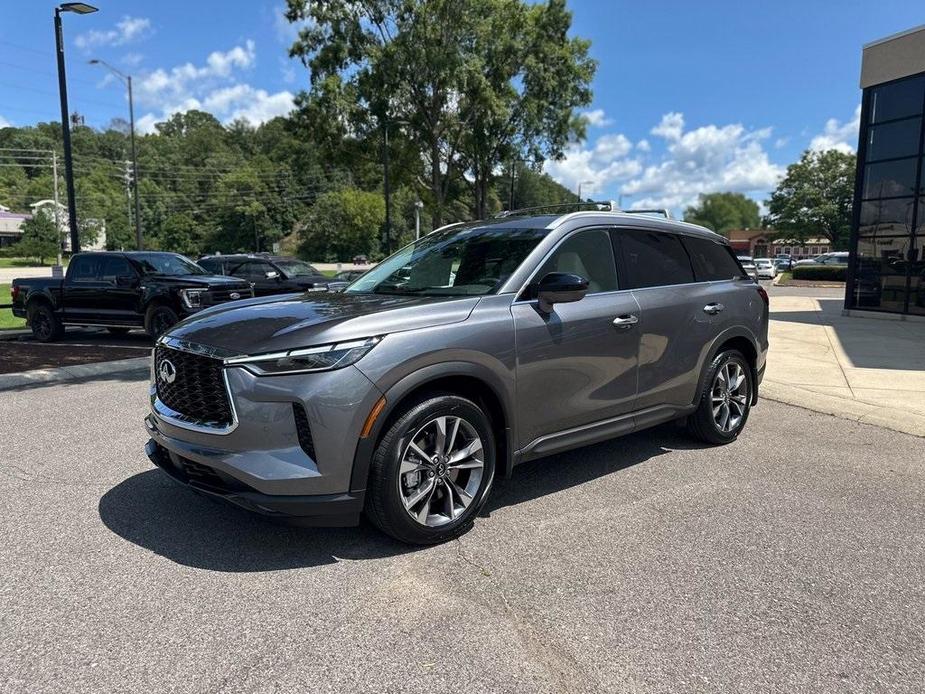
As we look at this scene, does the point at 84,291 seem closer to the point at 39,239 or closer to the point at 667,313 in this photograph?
the point at 667,313

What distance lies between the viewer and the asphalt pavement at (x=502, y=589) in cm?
248

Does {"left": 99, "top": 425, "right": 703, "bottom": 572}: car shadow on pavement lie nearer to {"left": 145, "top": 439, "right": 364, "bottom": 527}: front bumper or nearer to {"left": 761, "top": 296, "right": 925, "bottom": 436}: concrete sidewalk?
{"left": 145, "top": 439, "right": 364, "bottom": 527}: front bumper

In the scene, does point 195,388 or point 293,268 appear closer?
point 195,388

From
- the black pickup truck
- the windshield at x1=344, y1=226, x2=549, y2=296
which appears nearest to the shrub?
Answer: the black pickup truck

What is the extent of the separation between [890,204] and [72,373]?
681 inches

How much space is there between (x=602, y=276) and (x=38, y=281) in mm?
12260

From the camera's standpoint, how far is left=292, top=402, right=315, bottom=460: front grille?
122 inches

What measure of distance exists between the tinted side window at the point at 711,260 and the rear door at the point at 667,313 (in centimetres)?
10

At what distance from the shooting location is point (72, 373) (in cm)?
853

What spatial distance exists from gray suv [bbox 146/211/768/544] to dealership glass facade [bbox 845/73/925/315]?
13191mm

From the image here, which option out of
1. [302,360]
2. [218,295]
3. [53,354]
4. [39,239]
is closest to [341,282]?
[218,295]

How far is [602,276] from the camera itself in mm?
4477

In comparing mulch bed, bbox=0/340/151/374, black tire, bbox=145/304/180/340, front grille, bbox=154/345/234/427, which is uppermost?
front grille, bbox=154/345/234/427

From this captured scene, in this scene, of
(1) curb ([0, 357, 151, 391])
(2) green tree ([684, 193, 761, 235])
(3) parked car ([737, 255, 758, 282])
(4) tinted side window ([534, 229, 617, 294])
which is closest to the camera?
(4) tinted side window ([534, 229, 617, 294])
